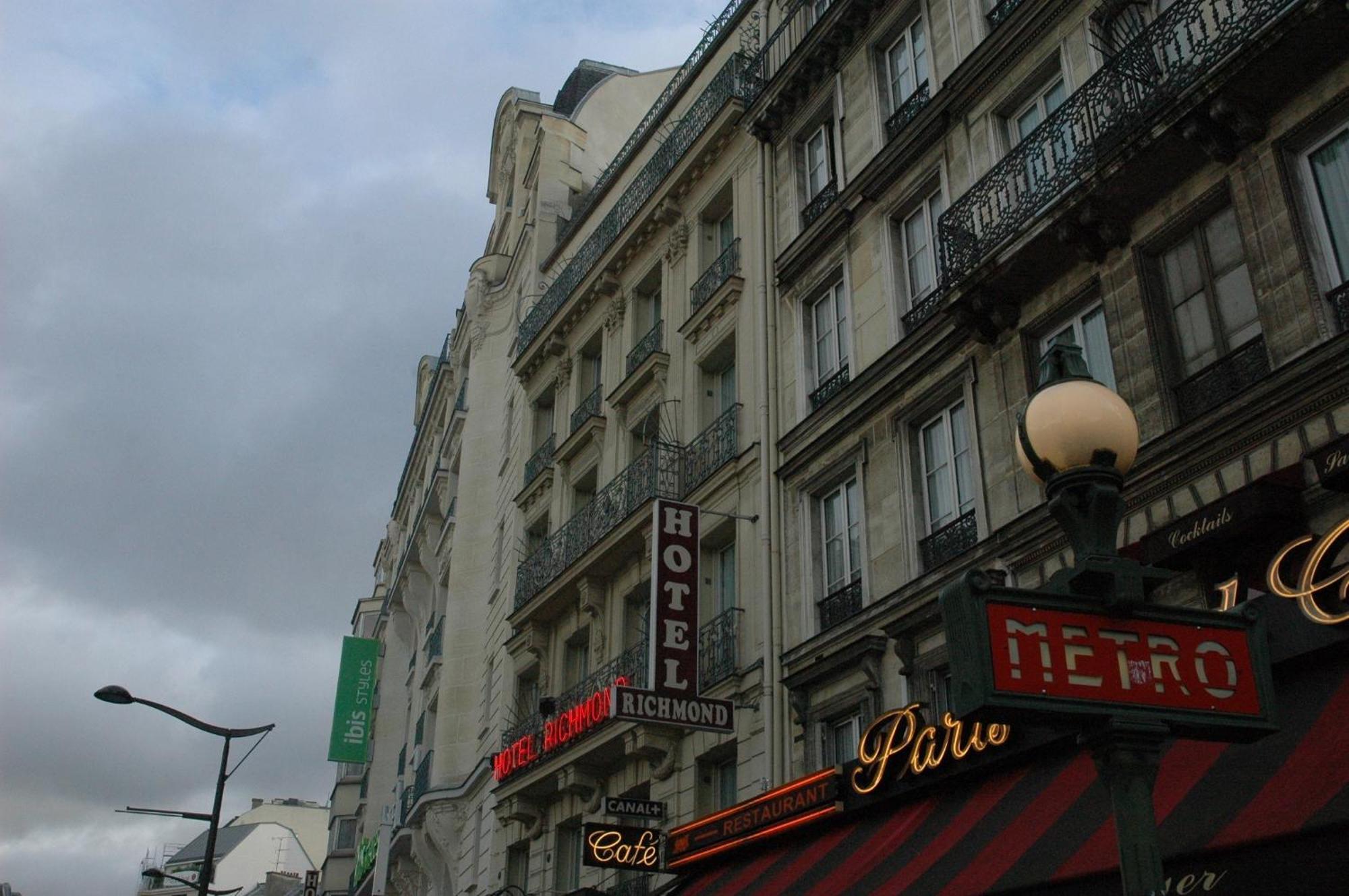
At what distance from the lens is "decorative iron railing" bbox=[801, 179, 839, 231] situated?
62.1 ft

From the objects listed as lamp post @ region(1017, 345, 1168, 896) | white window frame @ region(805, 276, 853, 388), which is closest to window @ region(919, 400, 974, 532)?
white window frame @ region(805, 276, 853, 388)

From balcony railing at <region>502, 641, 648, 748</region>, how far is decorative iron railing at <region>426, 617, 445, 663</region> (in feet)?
32.4

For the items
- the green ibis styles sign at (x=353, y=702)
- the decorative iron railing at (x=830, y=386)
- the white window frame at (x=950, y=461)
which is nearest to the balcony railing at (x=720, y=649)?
the decorative iron railing at (x=830, y=386)

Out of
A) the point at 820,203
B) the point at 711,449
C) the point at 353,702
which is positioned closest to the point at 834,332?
the point at 820,203

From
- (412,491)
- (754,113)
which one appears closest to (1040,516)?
(754,113)

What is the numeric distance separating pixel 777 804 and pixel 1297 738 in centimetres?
689

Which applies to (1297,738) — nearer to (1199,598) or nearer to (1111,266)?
(1199,598)

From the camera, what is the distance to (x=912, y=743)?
12492 millimetres

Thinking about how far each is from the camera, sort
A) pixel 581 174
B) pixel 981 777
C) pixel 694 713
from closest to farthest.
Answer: pixel 981 777 < pixel 694 713 < pixel 581 174

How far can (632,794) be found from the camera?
65.5 feet

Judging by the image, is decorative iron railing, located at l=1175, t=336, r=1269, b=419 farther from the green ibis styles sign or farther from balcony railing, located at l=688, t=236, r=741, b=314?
the green ibis styles sign

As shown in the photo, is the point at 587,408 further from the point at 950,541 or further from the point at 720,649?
the point at 950,541

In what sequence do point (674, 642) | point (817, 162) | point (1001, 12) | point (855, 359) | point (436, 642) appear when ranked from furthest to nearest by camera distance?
point (436, 642) → point (817, 162) → point (674, 642) → point (855, 359) → point (1001, 12)

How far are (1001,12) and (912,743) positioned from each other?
9.08 meters
